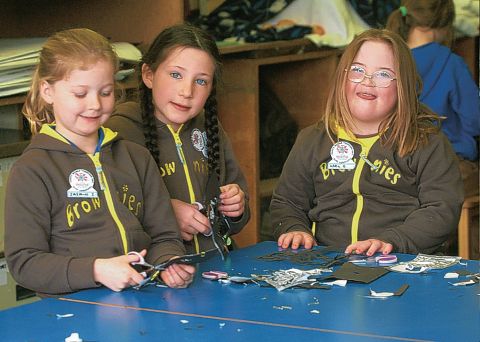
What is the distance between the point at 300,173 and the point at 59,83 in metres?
0.85

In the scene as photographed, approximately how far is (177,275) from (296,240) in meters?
0.52

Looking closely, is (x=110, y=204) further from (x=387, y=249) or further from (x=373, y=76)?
(x=373, y=76)

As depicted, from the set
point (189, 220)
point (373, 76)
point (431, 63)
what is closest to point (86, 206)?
point (189, 220)

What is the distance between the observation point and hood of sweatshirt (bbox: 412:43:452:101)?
4230 millimetres

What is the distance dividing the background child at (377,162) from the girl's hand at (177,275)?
0.58 meters

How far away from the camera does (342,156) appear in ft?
9.10

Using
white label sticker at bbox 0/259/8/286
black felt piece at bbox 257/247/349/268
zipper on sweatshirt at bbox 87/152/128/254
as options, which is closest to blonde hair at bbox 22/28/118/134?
zipper on sweatshirt at bbox 87/152/128/254

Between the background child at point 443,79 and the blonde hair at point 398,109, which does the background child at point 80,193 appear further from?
the background child at point 443,79

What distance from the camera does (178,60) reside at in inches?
105

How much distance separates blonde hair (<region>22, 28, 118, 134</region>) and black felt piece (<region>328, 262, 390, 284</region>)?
682mm

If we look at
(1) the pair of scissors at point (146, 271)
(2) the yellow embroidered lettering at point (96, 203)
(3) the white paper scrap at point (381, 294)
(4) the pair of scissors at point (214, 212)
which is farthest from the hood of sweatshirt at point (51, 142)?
(3) the white paper scrap at point (381, 294)

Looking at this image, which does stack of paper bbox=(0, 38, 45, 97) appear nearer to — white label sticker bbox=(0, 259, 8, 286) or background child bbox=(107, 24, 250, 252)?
background child bbox=(107, 24, 250, 252)

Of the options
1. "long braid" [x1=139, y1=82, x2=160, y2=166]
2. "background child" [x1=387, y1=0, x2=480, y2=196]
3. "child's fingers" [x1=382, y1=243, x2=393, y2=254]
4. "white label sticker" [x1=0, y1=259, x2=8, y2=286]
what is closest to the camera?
"child's fingers" [x1=382, y1=243, x2=393, y2=254]

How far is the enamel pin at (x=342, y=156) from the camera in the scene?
109 inches
